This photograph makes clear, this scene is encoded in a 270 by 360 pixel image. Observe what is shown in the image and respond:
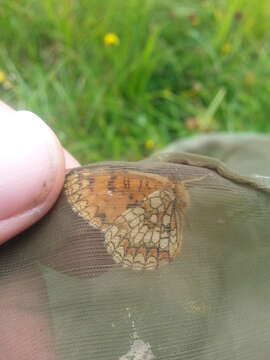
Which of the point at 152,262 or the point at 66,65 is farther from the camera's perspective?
the point at 66,65

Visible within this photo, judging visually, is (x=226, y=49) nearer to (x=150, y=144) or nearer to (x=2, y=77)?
(x=150, y=144)

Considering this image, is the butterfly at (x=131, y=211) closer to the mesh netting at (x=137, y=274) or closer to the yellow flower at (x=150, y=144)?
the mesh netting at (x=137, y=274)

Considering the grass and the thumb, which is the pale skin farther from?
the grass

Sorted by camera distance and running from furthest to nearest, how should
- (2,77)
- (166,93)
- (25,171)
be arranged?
1. (166,93)
2. (2,77)
3. (25,171)

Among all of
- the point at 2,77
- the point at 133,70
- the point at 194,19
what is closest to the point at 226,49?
the point at 194,19

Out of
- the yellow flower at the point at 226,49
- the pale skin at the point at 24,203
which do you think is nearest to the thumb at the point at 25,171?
the pale skin at the point at 24,203

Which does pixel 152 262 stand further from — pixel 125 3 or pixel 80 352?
pixel 125 3

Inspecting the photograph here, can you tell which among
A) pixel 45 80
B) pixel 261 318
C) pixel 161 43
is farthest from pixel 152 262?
pixel 161 43
